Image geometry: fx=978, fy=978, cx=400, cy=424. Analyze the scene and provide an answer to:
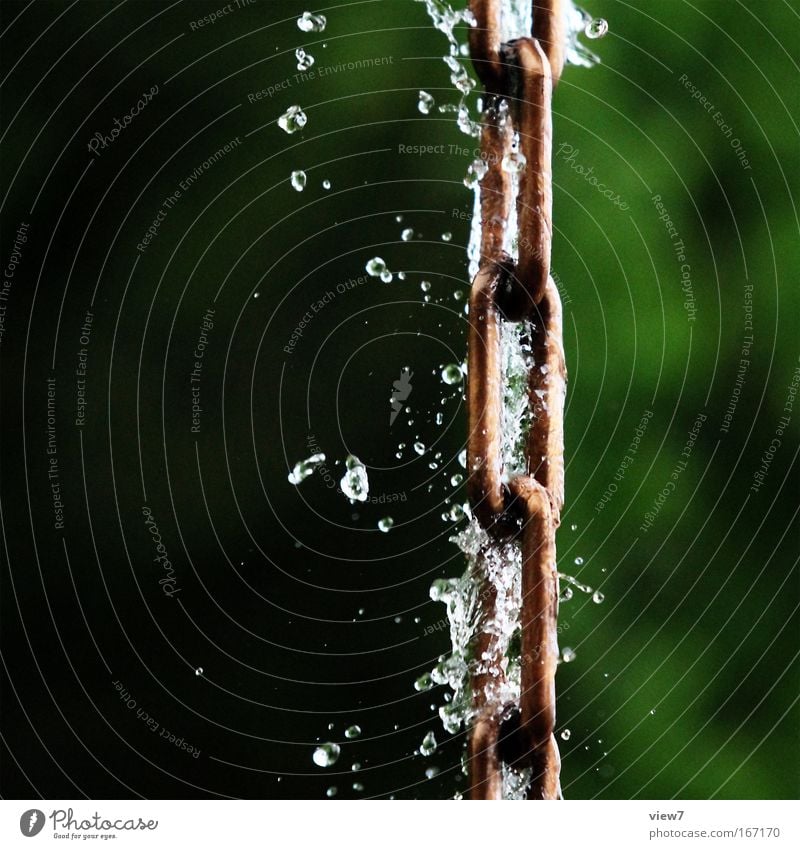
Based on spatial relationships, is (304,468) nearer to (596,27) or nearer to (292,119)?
(292,119)

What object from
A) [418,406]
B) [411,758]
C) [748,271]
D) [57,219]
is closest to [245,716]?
[411,758]

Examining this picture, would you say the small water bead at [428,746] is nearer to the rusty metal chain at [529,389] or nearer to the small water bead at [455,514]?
the small water bead at [455,514]

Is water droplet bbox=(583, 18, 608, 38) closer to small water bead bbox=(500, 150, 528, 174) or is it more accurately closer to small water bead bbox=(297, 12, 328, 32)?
small water bead bbox=(297, 12, 328, 32)

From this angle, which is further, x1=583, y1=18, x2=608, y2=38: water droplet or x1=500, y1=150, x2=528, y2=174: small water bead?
x1=583, y1=18, x2=608, y2=38: water droplet

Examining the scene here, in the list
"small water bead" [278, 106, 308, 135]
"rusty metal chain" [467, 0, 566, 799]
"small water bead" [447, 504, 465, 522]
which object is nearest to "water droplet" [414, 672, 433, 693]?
"small water bead" [447, 504, 465, 522]

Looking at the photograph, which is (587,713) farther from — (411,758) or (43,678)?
(43,678)

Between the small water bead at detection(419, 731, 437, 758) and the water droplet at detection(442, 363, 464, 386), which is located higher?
the water droplet at detection(442, 363, 464, 386)
